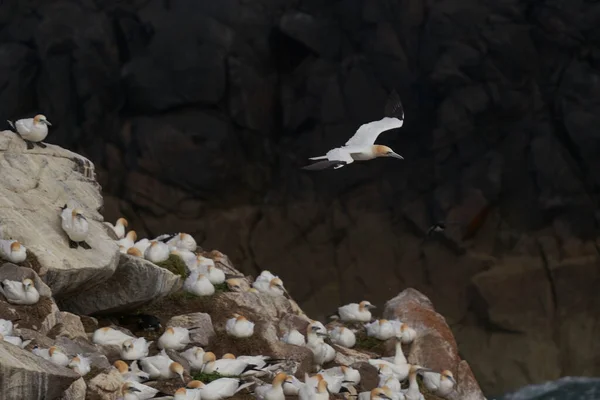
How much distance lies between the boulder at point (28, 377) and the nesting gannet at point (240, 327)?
177 inches

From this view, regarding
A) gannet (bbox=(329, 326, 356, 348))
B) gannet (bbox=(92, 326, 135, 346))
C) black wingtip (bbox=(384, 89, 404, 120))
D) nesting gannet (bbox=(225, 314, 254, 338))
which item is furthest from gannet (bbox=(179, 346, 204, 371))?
black wingtip (bbox=(384, 89, 404, 120))

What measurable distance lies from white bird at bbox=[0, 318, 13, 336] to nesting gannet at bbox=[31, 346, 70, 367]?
10.4 inches

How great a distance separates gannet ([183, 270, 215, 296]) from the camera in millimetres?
13758

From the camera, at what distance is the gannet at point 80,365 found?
9.62 m

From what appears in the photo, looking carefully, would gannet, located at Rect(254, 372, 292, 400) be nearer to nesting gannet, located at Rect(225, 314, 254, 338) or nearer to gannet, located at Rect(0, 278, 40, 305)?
nesting gannet, located at Rect(225, 314, 254, 338)

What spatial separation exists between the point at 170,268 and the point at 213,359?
8.79 feet

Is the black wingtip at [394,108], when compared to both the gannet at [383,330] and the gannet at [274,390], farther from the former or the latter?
the gannet at [274,390]

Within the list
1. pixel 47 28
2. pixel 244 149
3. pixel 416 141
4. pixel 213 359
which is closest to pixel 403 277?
pixel 416 141

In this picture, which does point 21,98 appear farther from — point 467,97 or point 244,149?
point 467,97

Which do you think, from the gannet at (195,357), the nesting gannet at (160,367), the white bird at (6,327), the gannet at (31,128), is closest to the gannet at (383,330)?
the gannet at (195,357)

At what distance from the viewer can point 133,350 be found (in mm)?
11484

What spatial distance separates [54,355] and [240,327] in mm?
3612

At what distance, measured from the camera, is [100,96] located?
2477cm

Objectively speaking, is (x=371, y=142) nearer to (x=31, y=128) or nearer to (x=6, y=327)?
(x=31, y=128)
